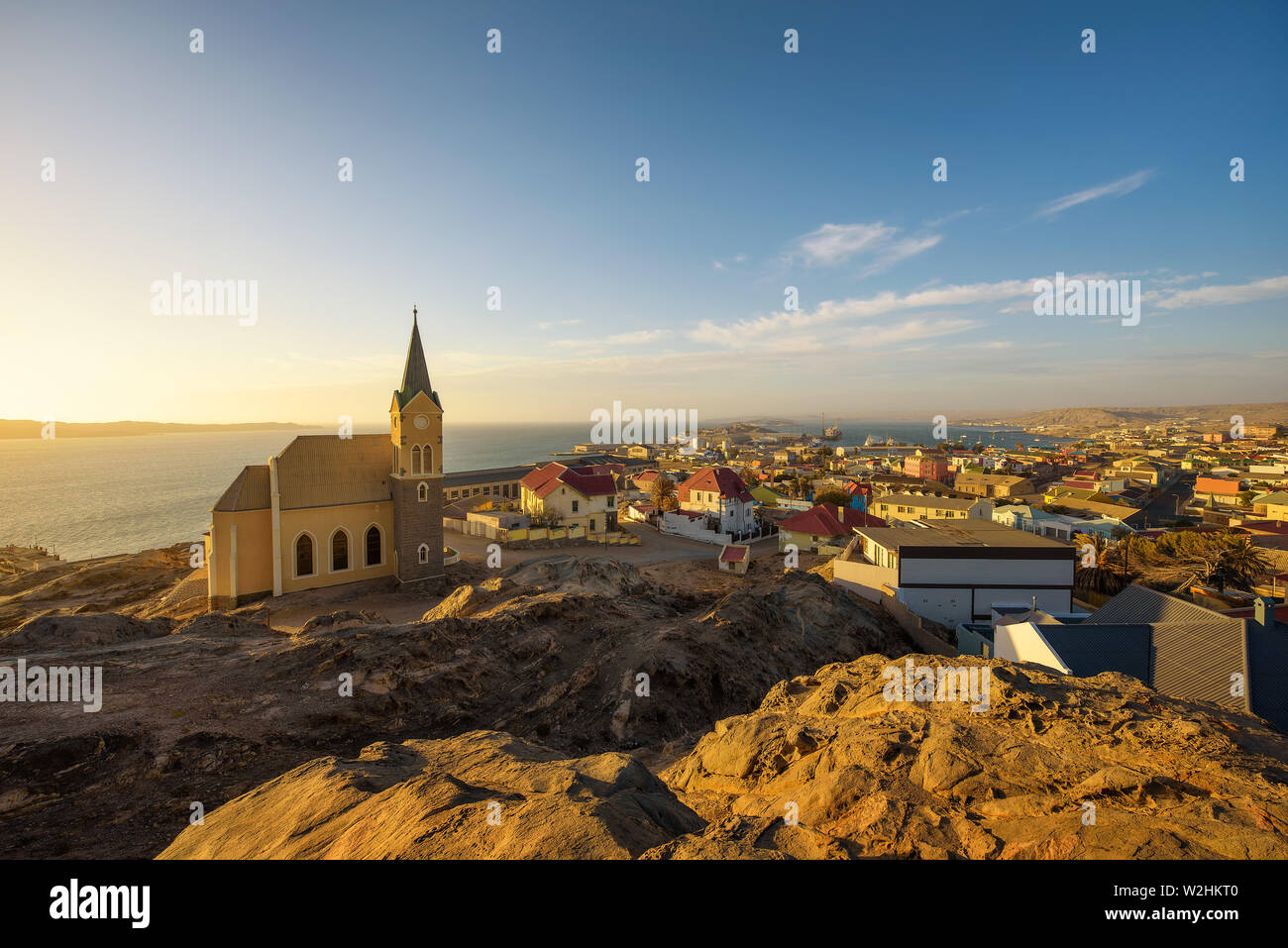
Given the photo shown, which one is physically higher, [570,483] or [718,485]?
[570,483]

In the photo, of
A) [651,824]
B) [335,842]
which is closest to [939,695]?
[651,824]

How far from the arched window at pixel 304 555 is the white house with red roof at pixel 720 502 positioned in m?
29.0

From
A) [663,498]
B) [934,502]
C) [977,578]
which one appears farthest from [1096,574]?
[663,498]

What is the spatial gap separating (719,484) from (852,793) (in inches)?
1637

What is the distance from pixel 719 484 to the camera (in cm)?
4734

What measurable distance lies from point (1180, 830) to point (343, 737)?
1339cm

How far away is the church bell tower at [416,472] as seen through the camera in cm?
2834

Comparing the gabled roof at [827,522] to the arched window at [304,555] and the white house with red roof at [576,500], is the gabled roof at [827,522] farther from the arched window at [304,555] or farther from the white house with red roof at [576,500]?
the arched window at [304,555]

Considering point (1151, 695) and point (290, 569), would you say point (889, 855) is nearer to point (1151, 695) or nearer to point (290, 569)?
point (1151, 695)

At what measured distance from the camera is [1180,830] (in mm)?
4727

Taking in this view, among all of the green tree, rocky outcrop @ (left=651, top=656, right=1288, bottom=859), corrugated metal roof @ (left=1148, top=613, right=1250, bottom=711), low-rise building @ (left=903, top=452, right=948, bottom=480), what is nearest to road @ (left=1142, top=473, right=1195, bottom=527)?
the green tree

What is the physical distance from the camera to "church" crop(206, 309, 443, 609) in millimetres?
25016

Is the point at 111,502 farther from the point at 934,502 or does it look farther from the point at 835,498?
the point at 934,502
